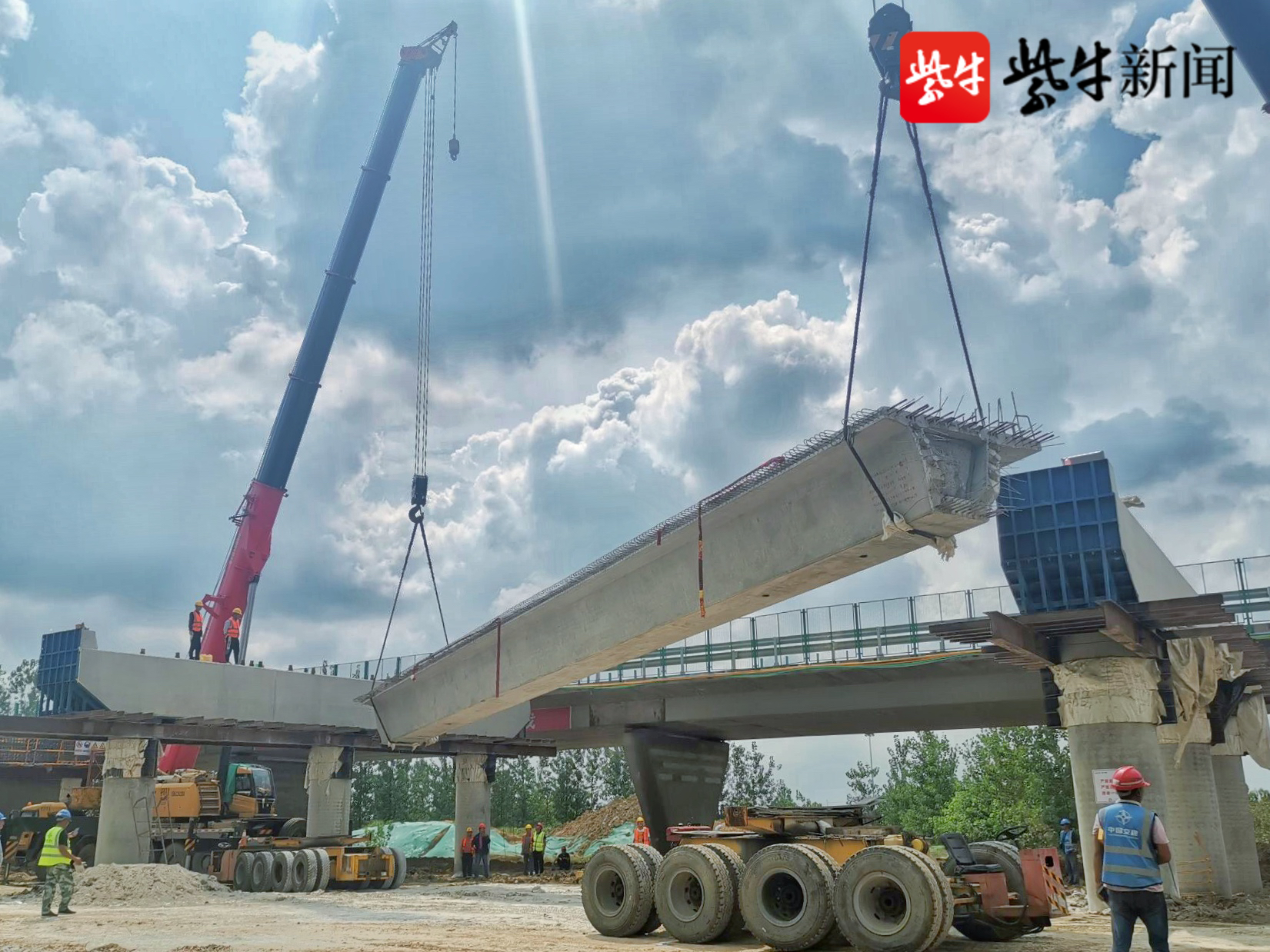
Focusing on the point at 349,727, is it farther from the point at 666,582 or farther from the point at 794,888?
the point at 794,888

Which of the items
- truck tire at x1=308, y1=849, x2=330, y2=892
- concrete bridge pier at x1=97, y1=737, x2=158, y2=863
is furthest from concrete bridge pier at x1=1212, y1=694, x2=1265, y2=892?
concrete bridge pier at x1=97, y1=737, x2=158, y2=863

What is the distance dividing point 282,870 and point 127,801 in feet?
19.7

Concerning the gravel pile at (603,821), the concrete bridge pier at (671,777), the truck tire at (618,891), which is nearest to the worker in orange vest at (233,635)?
the concrete bridge pier at (671,777)

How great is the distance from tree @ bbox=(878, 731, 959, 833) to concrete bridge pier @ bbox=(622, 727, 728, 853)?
2578 centimetres

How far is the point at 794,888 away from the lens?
12.8 m

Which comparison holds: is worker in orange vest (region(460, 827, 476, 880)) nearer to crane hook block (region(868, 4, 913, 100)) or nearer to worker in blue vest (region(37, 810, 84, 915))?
worker in blue vest (region(37, 810, 84, 915))

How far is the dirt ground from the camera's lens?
42.6ft

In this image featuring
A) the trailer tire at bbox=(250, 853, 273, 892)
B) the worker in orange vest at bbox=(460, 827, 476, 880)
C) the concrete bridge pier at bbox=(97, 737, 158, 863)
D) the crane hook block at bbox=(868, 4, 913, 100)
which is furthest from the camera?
the worker in orange vest at bbox=(460, 827, 476, 880)

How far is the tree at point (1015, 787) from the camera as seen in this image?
4656cm

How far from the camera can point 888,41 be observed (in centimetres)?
1636

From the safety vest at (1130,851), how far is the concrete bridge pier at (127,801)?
2651 cm

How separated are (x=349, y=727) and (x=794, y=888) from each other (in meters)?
22.4

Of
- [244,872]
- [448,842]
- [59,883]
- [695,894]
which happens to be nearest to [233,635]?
[244,872]

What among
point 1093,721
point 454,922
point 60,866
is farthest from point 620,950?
point 60,866
